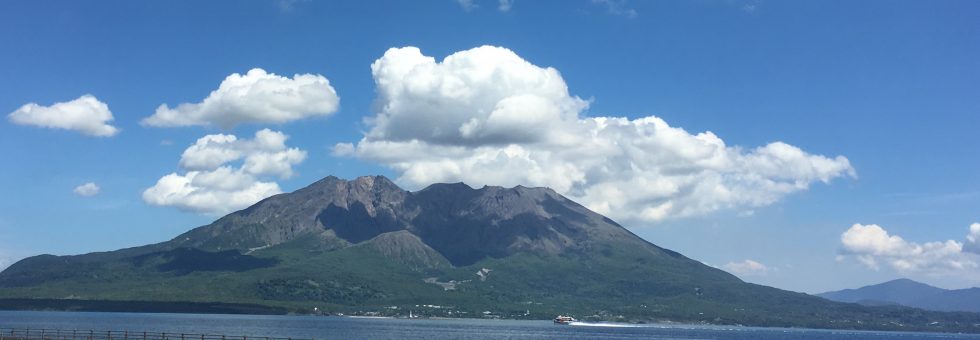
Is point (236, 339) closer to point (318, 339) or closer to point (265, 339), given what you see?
point (265, 339)

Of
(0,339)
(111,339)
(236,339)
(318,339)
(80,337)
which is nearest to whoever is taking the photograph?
(0,339)

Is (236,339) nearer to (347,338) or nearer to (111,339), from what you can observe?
(111,339)

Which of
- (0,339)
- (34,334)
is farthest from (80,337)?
(0,339)

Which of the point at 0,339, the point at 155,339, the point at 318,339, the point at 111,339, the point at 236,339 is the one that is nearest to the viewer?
the point at 0,339

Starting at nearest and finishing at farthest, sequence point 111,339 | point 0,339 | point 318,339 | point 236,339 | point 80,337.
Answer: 1. point 0,339
2. point 111,339
3. point 236,339
4. point 80,337
5. point 318,339

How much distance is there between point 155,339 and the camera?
16412 centimetres

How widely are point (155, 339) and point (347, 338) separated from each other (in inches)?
1839

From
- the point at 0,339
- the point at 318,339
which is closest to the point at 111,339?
the point at 0,339

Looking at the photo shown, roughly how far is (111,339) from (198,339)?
148 ft

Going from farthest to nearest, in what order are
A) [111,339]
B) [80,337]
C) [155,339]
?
[155,339]
[80,337]
[111,339]

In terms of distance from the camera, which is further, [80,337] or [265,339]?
[80,337]

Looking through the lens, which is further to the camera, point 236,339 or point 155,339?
point 155,339

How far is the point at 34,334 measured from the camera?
14238 centimetres

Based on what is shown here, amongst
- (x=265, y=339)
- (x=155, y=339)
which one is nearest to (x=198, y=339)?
(x=155, y=339)
